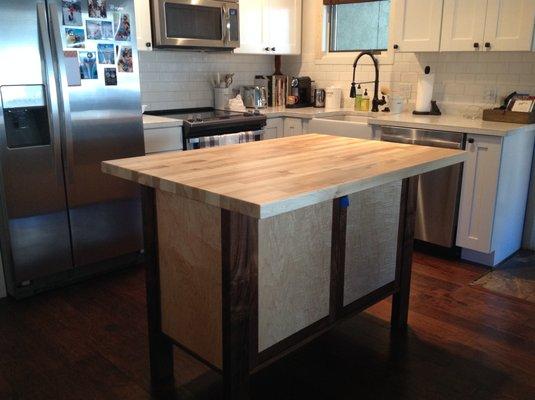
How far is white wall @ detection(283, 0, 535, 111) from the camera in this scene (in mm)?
3604

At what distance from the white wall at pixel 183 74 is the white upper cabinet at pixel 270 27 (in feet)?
1.08

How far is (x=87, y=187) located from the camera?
3.03 metres

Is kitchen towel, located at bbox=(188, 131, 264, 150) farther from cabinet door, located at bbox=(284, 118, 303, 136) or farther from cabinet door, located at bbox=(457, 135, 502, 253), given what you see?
cabinet door, located at bbox=(457, 135, 502, 253)

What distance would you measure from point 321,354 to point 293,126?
94.3 inches

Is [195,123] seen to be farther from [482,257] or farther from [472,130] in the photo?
[482,257]

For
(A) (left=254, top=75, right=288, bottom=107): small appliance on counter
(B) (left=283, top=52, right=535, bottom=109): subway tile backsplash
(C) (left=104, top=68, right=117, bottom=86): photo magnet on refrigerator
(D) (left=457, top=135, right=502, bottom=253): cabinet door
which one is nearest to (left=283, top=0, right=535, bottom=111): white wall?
(B) (left=283, top=52, right=535, bottom=109): subway tile backsplash

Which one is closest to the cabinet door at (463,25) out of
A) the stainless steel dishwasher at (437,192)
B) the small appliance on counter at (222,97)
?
the stainless steel dishwasher at (437,192)

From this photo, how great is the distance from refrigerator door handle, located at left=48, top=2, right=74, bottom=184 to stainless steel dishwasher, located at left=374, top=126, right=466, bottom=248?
2198 millimetres

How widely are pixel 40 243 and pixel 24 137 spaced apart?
621 millimetres

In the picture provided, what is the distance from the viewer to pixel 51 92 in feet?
8.99

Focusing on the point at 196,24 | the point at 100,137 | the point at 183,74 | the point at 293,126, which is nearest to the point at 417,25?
the point at 293,126

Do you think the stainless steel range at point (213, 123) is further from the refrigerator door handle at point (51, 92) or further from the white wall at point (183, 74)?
the refrigerator door handle at point (51, 92)

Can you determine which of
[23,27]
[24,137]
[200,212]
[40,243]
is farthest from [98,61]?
[200,212]

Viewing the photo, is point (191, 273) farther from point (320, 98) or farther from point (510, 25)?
point (320, 98)
